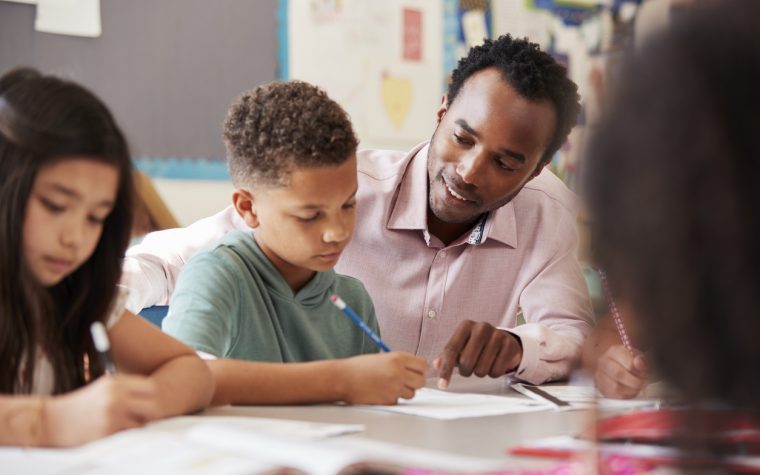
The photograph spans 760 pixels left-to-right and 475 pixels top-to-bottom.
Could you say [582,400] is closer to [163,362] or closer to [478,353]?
[478,353]

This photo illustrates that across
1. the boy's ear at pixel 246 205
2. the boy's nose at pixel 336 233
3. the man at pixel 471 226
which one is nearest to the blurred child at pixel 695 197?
the boy's nose at pixel 336 233

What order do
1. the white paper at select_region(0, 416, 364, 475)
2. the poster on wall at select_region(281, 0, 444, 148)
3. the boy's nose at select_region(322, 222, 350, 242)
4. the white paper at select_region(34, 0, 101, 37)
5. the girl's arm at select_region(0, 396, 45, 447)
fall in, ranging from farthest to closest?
the poster on wall at select_region(281, 0, 444, 148), the white paper at select_region(34, 0, 101, 37), the boy's nose at select_region(322, 222, 350, 242), the girl's arm at select_region(0, 396, 45, 447), the white paper at select_region(0, 416, 364, 475)

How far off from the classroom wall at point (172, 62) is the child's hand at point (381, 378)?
125 centimetres

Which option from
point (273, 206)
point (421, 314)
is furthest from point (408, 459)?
point (421, 314)

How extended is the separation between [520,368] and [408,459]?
0.76m

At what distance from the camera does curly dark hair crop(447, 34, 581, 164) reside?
5.76ft

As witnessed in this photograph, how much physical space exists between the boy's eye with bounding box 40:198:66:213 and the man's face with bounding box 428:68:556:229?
0.95 metres

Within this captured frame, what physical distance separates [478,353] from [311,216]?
33 centimetres

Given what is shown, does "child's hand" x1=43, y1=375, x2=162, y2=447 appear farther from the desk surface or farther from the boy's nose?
the boy's nose

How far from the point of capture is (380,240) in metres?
1.84

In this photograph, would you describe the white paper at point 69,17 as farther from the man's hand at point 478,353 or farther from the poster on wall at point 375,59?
the man's hand at point 478,353

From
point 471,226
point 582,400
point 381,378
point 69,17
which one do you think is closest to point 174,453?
point 381,378

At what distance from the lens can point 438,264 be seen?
1.83 meters

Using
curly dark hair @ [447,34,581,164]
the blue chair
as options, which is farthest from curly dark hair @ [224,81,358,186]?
curly dark hair @ [447,34,581,164]
